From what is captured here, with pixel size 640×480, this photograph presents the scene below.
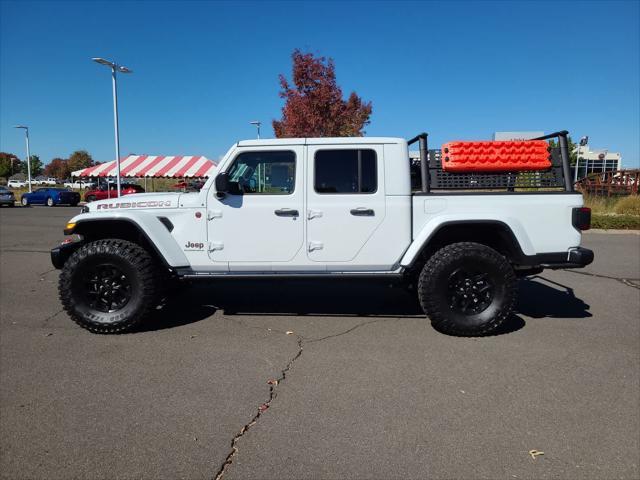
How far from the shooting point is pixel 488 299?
4566 mm

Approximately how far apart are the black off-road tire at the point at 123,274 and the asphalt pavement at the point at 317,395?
16 cm

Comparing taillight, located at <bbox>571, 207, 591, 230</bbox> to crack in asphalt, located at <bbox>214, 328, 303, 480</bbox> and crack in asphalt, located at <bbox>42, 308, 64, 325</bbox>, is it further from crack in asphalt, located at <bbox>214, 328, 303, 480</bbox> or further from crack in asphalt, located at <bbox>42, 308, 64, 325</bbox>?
crack in asphalt, located at <bbox>42, 308, 64, 325</bbox>

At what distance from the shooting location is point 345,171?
4.64m

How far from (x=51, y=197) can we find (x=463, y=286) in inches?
1274

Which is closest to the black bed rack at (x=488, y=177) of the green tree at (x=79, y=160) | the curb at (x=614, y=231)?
the curb at (x=614, y=231)

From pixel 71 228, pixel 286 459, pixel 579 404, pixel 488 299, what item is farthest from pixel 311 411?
pixel 71 228

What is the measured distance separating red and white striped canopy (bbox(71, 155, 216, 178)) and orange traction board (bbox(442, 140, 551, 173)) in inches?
934

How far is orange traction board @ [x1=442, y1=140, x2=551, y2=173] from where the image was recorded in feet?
14.6

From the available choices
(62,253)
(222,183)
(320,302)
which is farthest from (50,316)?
(320,302)

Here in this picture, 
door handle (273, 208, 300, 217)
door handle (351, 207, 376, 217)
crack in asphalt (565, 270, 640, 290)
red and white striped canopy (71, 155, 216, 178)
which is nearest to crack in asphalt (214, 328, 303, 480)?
door handle (273, 208, 300, 217)

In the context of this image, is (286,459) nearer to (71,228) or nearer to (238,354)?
(238,354)

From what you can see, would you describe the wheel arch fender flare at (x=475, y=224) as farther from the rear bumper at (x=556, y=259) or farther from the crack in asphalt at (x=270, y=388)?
the crack in asphalt at (x=270, y=388)

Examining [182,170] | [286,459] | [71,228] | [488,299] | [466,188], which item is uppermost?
[182,170]

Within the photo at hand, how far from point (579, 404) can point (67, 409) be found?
3.63 metres
